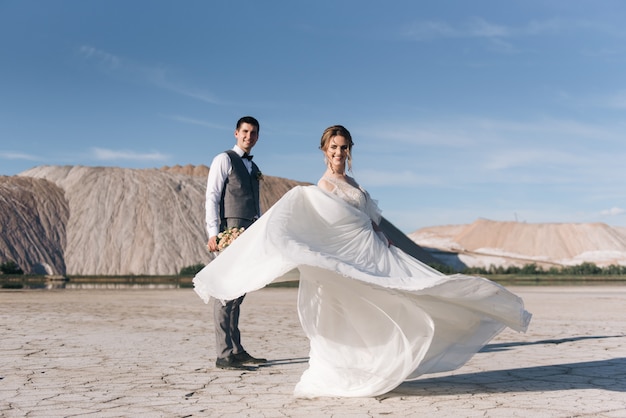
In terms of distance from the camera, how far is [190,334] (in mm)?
9719

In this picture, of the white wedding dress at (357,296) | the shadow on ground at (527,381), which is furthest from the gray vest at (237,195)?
the shadow on ground at (527,381)

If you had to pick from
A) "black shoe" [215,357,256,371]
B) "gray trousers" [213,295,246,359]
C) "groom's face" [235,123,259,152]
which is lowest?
"black shoe" [215,357,256,371]

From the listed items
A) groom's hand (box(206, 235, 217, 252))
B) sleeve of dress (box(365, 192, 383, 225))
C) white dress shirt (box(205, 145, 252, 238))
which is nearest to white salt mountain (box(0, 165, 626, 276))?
white dress shirt (box(205, 145, 252, 238))

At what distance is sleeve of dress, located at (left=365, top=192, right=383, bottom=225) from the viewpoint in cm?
547

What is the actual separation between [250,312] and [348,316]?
957 cm

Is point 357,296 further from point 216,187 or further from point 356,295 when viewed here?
point 216,187

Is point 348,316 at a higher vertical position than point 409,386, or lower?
higher

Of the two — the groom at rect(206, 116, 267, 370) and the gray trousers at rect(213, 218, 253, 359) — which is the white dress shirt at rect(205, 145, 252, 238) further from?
the gray trousers at rect(213, 218, 253, 359)

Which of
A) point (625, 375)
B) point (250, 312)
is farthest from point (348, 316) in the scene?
point (250, 312)

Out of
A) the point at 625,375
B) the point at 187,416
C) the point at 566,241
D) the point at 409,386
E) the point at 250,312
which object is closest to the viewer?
the point at 187,416

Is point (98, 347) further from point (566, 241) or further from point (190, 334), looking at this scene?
point (566, 241)

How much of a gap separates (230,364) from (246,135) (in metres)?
2.19

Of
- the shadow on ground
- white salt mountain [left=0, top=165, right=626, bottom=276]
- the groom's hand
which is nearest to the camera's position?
the shadow on ground

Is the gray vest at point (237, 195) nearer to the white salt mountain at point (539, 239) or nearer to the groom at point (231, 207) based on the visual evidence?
the groom at point (231, 207)
